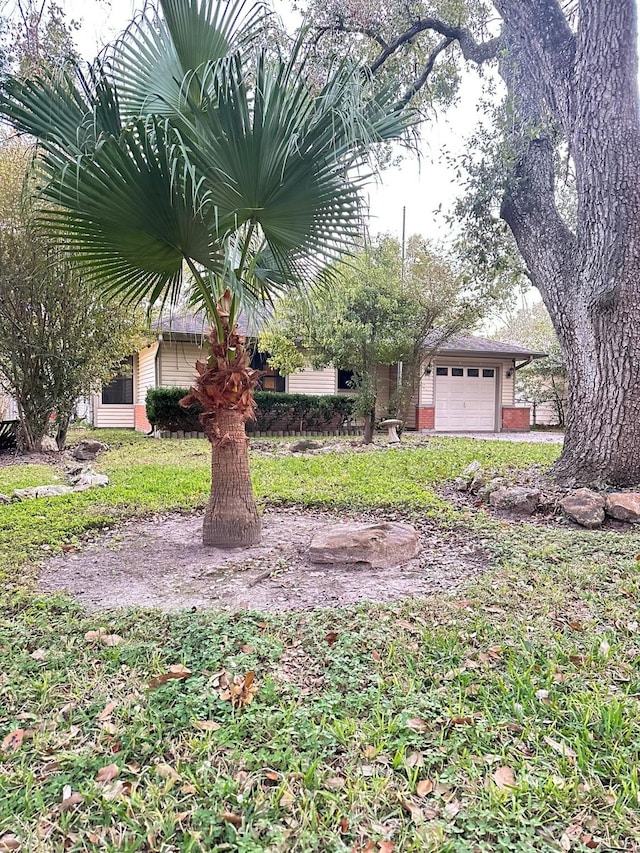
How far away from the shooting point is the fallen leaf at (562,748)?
1644mm

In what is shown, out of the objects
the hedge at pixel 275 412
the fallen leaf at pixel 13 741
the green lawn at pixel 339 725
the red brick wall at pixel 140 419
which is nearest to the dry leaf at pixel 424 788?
the green lawn at pixel 339 725

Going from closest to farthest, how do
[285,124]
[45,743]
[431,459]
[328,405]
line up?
[45,743] < [285,124] < [431,459] < [328,405]

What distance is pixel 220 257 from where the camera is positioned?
3527 millimetres

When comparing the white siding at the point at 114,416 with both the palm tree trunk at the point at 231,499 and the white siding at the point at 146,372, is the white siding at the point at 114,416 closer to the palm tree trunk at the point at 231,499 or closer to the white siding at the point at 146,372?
the white siding at the point at 146,372

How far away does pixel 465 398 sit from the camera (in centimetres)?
1667

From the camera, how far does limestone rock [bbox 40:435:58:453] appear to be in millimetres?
9961

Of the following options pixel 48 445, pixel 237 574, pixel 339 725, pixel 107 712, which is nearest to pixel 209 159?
pixel 237 574

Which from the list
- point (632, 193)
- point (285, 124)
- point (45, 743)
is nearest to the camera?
point (45, 743)

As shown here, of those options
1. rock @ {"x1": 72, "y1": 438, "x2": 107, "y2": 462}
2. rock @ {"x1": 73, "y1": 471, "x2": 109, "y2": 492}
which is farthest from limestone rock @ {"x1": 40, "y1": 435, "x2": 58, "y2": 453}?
rock @ {"x1": 73, "y1": 471, "x2": 109, "y2": 492}

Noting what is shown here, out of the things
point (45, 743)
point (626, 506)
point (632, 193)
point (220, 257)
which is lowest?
point (45, 743)

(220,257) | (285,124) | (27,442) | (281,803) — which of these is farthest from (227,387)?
(27,442)

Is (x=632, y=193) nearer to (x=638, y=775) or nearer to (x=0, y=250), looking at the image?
(x=638, y=775)

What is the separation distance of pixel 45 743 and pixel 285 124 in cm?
316

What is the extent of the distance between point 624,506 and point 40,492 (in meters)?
6.23
